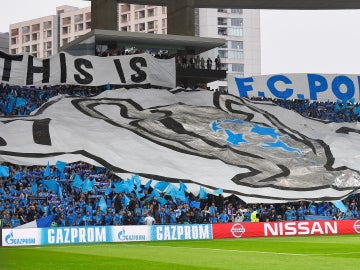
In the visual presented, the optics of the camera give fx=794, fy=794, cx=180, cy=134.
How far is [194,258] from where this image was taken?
22641mm

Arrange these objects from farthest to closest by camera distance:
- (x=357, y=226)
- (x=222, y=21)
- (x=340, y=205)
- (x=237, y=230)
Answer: (x=222, y=21), (x=340, y=205), (x=357, y=226), (x=237, y=230)

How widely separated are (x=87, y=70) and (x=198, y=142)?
449 inches

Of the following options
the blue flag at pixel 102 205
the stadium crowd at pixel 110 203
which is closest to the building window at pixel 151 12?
the stadium crowd at pixel 110 203

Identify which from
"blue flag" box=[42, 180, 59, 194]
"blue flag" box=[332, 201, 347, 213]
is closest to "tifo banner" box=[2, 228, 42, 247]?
"blue flag" box=[42, 180, 59, 194]

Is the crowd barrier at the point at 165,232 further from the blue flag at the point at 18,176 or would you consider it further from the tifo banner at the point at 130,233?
the blue flag at the point at 18,176

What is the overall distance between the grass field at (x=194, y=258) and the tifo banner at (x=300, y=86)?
34.6 metres

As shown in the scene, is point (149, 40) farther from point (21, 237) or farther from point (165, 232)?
point (21, 237)

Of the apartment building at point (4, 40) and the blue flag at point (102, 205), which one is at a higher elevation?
the apartment building at point (4, 40)

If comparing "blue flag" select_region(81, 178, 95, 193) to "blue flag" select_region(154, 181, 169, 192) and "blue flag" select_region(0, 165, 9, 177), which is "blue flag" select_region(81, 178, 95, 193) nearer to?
"blue flag" select_region(0, 165, 9, 177)

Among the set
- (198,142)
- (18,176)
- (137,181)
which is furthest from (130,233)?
(198,142)

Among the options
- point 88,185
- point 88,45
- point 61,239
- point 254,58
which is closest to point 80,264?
point 61,239

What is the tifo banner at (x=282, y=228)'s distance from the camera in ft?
120

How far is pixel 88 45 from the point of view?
205ft

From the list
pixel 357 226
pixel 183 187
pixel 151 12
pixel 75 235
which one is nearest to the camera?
pixel 75 235
